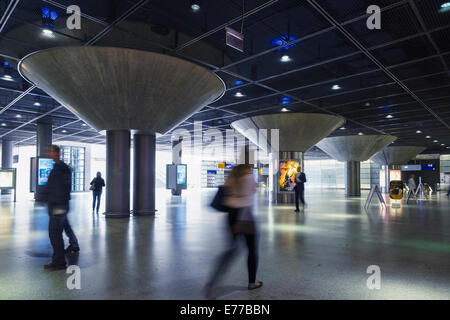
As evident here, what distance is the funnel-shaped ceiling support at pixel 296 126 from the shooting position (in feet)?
65.5

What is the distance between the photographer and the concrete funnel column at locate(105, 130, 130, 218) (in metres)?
13.4

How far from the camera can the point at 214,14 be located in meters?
8.91

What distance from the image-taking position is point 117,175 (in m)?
13.4

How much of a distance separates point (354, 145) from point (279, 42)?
23.1 metres

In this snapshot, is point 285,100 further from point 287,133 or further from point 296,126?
point 287,133

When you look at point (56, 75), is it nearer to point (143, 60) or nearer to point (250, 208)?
point (143, 60)

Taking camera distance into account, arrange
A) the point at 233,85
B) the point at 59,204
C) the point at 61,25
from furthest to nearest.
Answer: the point at 233,85, the point at 61,25, the point at 59,204

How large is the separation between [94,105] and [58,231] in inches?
286

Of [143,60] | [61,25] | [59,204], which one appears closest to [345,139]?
[143,60]

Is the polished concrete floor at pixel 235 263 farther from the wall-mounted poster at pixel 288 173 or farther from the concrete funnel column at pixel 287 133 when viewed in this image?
the wall-mounted poster at pixel 288 173

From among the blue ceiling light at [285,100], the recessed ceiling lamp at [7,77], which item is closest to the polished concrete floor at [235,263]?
the recessed ceiling lamp at [7,77]

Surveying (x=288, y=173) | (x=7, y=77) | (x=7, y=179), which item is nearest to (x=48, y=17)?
(x=7, y=77)
